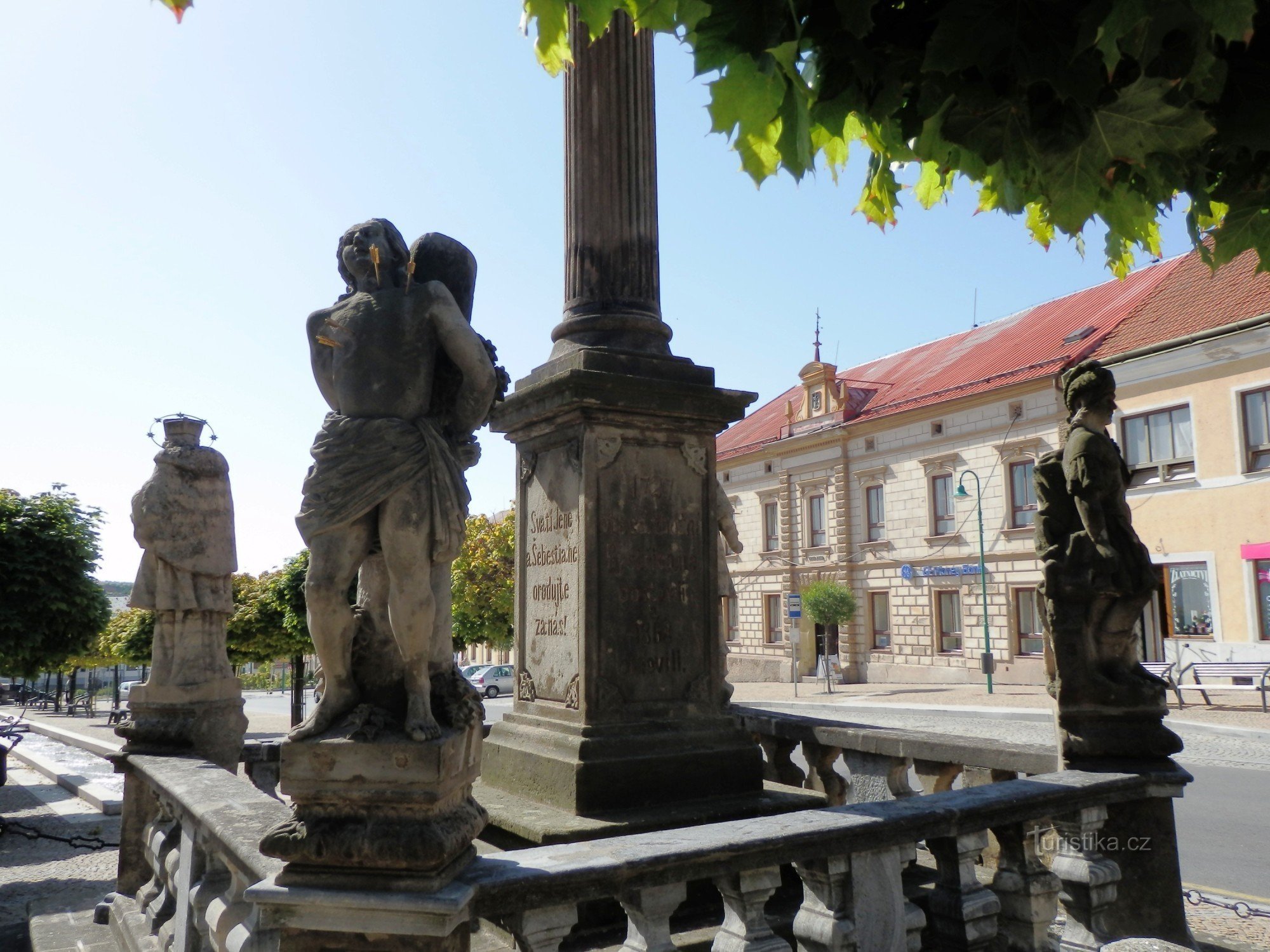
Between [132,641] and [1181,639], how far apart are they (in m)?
28.4

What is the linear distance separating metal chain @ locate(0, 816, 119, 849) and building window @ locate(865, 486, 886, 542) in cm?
2687

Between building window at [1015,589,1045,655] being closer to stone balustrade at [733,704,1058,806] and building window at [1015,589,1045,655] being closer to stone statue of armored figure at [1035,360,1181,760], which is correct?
stone balustrade at [733,704,1058,806]

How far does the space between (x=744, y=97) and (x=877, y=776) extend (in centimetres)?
492

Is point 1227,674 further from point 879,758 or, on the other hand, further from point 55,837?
point 55,837

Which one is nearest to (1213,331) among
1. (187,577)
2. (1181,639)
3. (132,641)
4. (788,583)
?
(1181,639)

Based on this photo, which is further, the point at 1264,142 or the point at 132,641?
the point at 132,641

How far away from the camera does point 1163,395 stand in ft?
75.7

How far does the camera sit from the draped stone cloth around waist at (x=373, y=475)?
2.75m

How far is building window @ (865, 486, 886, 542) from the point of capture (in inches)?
1254

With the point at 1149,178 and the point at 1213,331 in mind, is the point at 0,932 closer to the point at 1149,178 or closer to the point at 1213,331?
the point at 1149,178

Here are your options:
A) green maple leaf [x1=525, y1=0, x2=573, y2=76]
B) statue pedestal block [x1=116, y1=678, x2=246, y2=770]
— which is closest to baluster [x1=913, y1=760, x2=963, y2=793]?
statue pedestal block [x1=116, y1=678, x2=246, y2=770]

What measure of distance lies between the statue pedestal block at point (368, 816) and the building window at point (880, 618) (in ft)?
99.3

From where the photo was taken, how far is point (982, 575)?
2711 cm

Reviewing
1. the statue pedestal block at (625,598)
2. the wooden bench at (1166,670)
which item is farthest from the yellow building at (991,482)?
the statue pedestal block at (625,598)
